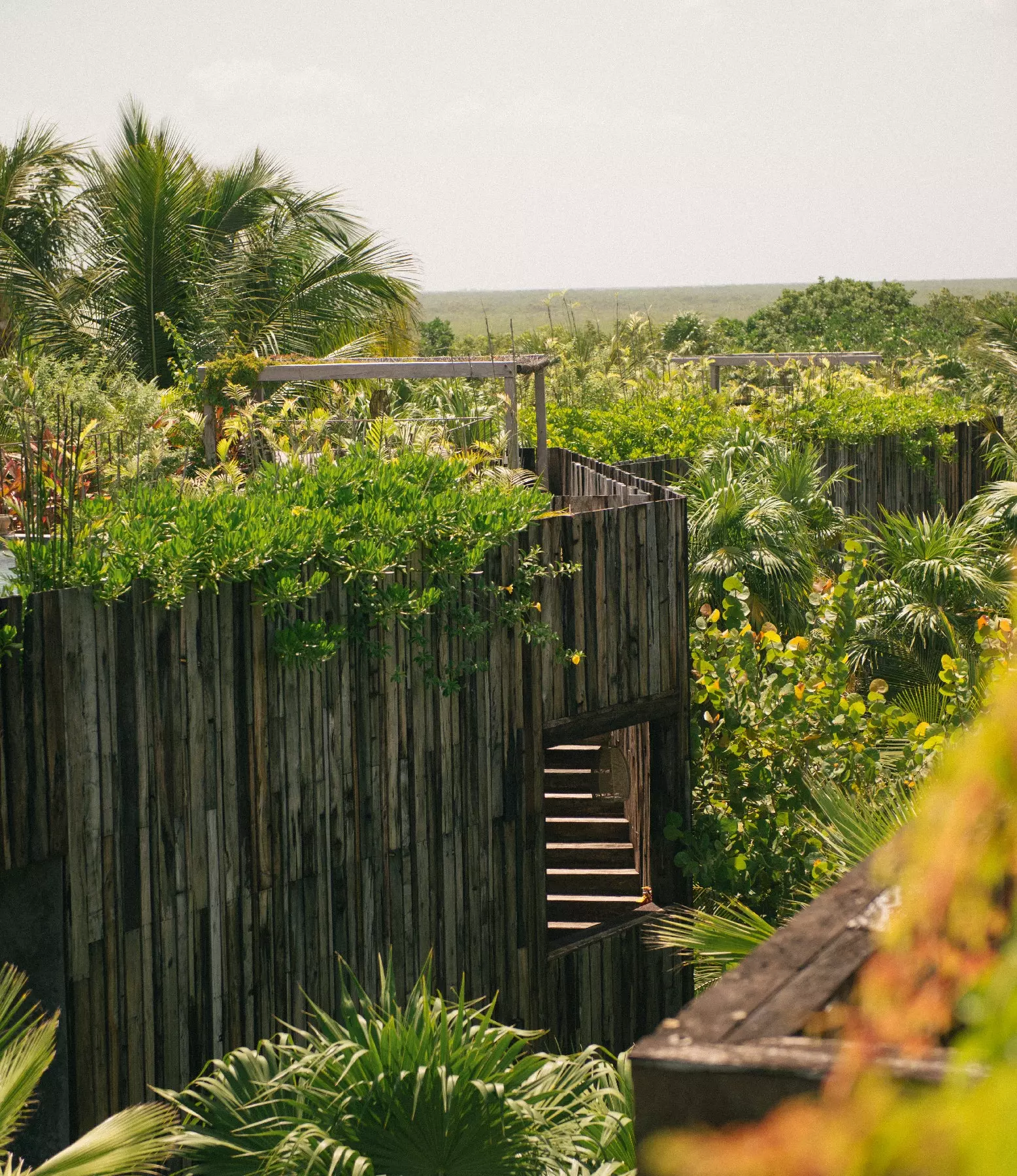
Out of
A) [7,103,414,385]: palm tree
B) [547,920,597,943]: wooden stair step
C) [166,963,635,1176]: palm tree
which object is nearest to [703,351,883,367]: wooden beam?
[7,103,414,385]: palm tree

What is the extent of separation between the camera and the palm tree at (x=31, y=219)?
1761 cm

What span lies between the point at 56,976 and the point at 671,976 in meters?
4.55

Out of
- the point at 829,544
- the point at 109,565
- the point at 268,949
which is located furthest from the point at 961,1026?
the point at 829,544

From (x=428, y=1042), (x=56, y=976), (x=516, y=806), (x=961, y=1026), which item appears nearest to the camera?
(x=961, y=1026)

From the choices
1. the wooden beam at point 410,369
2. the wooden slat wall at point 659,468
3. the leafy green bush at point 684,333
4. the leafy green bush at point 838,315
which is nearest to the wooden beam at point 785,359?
the wooden slat wall at point 659,468

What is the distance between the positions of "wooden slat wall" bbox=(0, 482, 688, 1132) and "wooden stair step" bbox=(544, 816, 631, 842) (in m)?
1.62

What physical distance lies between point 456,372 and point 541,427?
183cm

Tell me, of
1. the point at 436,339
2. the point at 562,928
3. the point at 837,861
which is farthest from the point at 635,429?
the point at 436,339

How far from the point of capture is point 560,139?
38719 millimetres

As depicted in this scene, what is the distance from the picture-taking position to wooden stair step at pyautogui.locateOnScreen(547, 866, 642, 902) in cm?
914

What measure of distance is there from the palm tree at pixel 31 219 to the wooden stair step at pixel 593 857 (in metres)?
11.9

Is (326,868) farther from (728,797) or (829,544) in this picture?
(829,544)

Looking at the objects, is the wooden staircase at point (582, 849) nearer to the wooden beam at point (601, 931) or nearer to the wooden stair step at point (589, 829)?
the wooden stair step at point (589, 829)

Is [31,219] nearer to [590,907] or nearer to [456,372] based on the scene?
[456,372]
